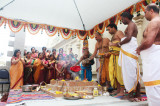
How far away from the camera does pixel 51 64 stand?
19.3ft

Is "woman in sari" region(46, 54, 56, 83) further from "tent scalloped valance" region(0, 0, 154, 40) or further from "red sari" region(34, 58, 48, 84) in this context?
"tent scalloped valance" region(0, 0, 154, 40)

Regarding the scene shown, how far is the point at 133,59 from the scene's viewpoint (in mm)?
2879

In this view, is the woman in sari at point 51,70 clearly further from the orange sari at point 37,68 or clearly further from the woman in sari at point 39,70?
the orange sari at point 37,68

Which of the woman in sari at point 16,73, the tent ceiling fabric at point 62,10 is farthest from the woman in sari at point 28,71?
the tent ceiling fabric at point 62,10

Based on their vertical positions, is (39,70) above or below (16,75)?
above

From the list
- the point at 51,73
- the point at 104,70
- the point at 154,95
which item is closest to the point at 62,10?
the point at 104,70

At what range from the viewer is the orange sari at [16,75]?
4.89 metres

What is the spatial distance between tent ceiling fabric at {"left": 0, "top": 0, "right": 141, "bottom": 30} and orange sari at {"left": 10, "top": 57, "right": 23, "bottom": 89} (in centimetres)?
177

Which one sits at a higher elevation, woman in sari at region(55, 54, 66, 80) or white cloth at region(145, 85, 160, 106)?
woman in sari at region(55, 54, 66, 80)

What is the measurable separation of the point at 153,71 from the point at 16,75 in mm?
4587

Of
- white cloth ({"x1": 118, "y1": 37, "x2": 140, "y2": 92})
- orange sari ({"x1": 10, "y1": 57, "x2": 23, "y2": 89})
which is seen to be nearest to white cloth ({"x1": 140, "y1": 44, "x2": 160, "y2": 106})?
white cloth ({"x1": 118, "y1": 37, "x2": 140, "y2": 92})

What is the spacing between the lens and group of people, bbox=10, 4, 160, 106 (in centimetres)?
200

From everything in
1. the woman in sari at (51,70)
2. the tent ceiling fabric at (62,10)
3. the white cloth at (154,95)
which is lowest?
the white cloth at (154,95)

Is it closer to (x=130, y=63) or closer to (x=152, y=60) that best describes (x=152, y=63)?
(x=152, y=60)
